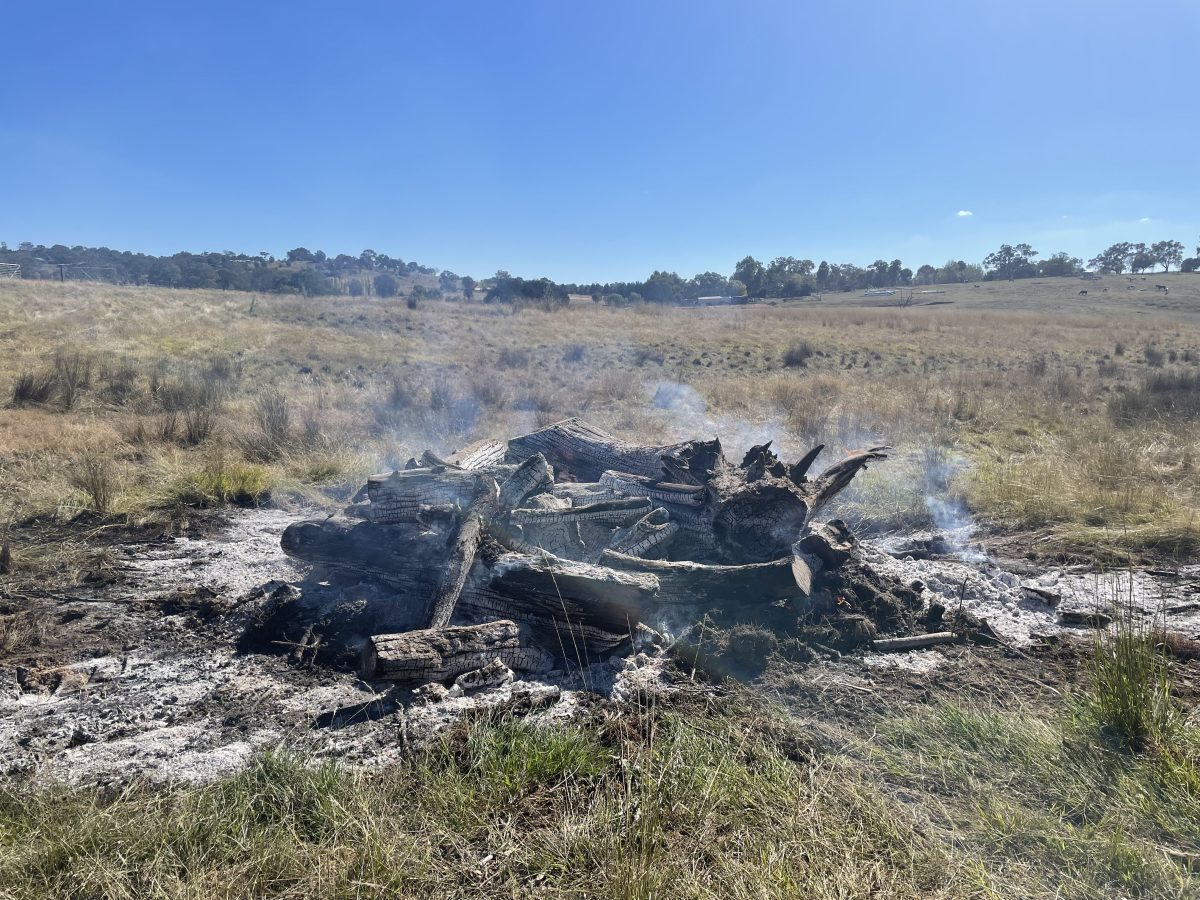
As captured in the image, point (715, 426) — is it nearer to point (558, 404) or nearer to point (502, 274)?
point (558, 404)

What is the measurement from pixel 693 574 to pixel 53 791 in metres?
3.35

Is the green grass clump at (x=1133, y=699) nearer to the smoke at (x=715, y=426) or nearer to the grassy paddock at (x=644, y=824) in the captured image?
the grassy paddock at (x=644, y=824)

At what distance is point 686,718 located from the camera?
123 inches

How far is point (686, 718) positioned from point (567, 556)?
1.91 m

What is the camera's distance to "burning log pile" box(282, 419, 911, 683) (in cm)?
387

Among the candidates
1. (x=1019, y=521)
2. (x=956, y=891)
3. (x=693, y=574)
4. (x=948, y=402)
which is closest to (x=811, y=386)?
(x=948, y=402)

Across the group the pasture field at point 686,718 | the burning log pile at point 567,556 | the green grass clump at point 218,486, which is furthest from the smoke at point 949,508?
the green grass clump at point 218,486

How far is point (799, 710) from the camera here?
3.38 meters

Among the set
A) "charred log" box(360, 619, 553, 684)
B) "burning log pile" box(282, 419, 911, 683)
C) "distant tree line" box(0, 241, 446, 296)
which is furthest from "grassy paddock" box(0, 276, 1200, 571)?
"distant tree line" box(0, 241, 446, 296)

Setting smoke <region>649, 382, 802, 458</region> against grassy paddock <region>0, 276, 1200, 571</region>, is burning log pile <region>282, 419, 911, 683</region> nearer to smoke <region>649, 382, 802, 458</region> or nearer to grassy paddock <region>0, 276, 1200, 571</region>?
grassy paddock <region>0, 276, 1200, 571</region>

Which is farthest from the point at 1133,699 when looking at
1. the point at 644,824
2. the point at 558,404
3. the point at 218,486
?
the point at 558,404

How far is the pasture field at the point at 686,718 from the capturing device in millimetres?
2150

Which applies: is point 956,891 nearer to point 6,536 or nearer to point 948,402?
point 6,536

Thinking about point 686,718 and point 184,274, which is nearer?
point 686,718
